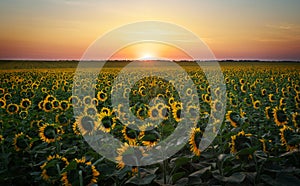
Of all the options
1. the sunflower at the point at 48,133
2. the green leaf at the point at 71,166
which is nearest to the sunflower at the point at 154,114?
the sunflower at the point at 48,133

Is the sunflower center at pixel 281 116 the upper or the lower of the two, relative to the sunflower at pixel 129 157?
upper

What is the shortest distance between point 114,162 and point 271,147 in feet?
6.13

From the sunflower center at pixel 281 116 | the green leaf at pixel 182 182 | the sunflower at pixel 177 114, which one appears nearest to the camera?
the green leaf at pixel 182 182

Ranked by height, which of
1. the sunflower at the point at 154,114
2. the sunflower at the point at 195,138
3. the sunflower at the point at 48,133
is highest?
the sunflower at the point at 154,114

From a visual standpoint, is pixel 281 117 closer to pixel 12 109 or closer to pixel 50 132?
pixel 50 132

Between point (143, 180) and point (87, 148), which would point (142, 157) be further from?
point (87, 148)

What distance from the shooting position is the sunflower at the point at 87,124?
4262 mm

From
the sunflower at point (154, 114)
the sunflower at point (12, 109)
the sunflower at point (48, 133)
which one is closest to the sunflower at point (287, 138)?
the sunflower at point (154, 114)

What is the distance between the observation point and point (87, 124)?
14.2 ft

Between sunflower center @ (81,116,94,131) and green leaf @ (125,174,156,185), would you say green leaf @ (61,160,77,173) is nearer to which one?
green leaf @ (125,174,156,185)

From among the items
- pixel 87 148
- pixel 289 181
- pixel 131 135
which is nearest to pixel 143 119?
pixel 87 148

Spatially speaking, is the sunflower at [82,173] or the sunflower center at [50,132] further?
the sunflower center at [50,132]

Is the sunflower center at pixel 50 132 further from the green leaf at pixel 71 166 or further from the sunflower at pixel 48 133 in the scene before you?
the green leaf at pixel 71 166

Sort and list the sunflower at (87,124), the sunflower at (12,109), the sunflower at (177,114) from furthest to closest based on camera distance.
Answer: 1. the sunflower at (12,109)
2. the sunflower at (177,114)
3. the sunflower at (87,124)
